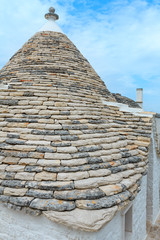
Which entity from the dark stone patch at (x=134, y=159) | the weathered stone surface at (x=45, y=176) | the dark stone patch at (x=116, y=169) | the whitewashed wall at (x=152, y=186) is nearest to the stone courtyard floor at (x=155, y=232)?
the whitewashed wall at (x=152, y=186)

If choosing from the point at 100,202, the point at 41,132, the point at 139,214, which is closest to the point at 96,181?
the point at 100,202

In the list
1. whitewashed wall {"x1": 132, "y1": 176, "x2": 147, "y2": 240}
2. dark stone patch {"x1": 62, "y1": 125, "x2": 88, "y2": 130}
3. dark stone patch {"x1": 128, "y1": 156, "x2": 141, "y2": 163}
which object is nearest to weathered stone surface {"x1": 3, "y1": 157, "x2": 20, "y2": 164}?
dark stone patch {"x1": 62, "y1": 125, "x2": 88, "y2": 130}

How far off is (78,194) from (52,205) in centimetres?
40

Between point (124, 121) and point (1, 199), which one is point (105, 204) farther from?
point (124, 121)

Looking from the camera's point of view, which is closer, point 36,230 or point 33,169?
point 36,230

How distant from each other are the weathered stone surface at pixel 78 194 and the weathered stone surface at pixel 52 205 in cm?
7

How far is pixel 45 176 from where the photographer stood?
280 centimetres

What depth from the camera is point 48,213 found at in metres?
2.48

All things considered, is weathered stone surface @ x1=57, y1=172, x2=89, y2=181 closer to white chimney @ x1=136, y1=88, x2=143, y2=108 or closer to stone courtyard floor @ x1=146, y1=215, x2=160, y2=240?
stone courtyard floor @ x1=146, y1=215, x2=160, y2=240

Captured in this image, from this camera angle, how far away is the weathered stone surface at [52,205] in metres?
2.48

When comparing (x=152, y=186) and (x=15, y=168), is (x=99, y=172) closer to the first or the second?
(x=15, y=168)

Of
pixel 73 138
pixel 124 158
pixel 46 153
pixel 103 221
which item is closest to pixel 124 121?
pixel 124 158

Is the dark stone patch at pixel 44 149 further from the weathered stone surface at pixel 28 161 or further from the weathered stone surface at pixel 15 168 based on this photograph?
the weathered stone surface at pixel 15 168

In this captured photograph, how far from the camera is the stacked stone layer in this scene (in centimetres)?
270
